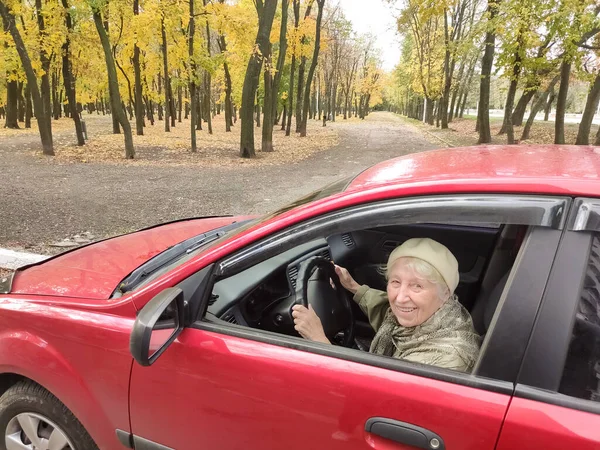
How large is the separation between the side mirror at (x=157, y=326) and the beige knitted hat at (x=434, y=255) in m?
0.81

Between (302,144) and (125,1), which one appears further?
(302,144)

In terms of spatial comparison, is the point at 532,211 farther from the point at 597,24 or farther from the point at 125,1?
the point at 125,1

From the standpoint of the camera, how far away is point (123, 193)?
9.09 metres

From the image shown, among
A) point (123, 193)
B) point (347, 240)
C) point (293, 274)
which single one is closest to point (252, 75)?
point (123, 193)

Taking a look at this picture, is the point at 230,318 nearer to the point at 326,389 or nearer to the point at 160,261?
the point at 160,261

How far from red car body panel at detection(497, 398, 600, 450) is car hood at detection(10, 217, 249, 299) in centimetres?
159

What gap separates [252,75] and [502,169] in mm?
13397

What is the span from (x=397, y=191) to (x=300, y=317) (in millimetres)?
666

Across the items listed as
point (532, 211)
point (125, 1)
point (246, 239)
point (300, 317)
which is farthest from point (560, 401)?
point (125, 1)

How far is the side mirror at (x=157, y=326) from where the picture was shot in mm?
1418

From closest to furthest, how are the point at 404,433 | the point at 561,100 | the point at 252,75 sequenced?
1. the point at 404,433
2. the point at 561,100
3. the point at 252,75

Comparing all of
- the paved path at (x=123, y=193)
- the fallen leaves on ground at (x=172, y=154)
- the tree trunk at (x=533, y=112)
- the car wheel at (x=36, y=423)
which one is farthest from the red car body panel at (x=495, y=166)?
the tree trunk at (x=533, y=112)

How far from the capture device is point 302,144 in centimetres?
2030

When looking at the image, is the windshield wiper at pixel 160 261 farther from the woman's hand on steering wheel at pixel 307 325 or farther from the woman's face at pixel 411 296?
the woman's face at pixel 411 296
